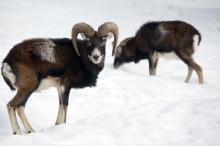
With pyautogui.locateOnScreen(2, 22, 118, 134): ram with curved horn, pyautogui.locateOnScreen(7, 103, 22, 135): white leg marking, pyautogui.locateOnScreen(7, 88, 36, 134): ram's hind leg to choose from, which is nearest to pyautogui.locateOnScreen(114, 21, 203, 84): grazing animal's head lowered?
pyautogui.locateOnScreen(2, 22, 118, 134): ram with curved horn

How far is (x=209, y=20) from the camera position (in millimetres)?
25750

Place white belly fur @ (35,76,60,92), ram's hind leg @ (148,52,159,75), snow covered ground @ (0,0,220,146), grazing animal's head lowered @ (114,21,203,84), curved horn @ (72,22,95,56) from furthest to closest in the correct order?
ram's hind leg @ (148,52,159,75) < grazing animal's head lowered @ (114,21,203,84) < curved horn @ (72,22,95,56) < white belly fur @ (35,76,60,92) < snow covered ground @ (0,0,220,146)

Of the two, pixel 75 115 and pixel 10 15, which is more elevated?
pixel 10 15

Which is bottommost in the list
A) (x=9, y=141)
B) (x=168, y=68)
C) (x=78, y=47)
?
(x=168, y=68)

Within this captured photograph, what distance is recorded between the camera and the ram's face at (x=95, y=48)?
25.3 feet

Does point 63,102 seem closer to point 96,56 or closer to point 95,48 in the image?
point 96,56

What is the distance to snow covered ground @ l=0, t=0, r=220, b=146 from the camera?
6105 mm

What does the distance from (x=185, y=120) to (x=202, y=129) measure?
0.67m

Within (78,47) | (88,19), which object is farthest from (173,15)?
(78,47)

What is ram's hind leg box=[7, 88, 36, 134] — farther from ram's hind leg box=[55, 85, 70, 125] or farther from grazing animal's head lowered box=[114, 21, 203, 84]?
grazing animal's head lowered box=[114, 21, 203, 84]

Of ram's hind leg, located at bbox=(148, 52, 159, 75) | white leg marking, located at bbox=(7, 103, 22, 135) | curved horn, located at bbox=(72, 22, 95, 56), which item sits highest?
curved horn, located at bbox=(72, 22, 95, 56)

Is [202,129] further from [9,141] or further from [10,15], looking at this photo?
[10,15]

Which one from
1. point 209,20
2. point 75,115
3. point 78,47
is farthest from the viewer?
point 209,20

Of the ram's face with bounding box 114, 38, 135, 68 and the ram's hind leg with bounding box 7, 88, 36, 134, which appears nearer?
the ram's hind leg with bounding box 7, 88, 36, 134
